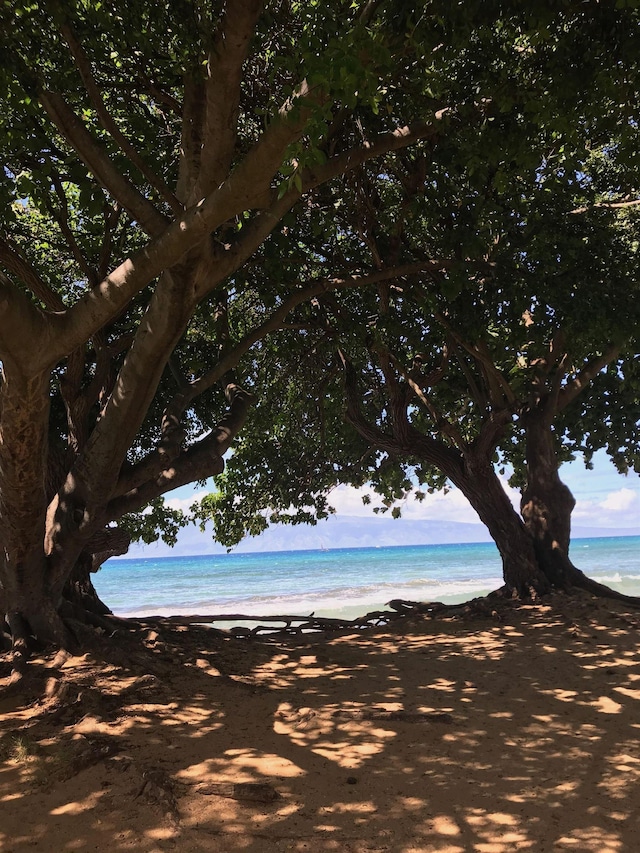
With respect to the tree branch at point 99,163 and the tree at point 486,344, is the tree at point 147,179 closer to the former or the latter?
the tree branch at point 99,163

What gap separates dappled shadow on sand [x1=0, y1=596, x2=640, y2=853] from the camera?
329cm

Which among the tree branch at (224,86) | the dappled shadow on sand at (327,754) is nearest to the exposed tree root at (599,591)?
the dappled shadow on sand at (327,754)

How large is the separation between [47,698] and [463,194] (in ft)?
24.9

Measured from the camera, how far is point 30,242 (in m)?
9.38

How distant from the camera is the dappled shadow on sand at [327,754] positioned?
3.29 meters

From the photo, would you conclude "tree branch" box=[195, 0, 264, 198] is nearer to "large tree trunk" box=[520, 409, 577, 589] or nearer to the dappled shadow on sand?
the dappled shadow on sand

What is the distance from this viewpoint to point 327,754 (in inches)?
175

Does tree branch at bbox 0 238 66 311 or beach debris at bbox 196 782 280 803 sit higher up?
tree branch at bbox 0 238 66 311

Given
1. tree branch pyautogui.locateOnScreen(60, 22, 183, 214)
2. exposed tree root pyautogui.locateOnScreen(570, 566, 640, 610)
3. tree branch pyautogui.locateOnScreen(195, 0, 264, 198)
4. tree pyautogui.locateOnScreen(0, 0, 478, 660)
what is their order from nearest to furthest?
1. tree branch pyautogui.locateOnScreen(195, 0, 264, 198)
2. tree pyautogui.locateOnScreen(0, 0, 478, 660)
3. tree branch pyautogui.locateOnScreen(60, 22, 183, 214)
4. exposed tree root pyautogui.locateOnScreen(570, 566, 640, 610)

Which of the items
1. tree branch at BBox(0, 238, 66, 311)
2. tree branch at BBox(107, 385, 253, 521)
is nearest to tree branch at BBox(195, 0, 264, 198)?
tree branch at BBox(0, 238, 66, 311)

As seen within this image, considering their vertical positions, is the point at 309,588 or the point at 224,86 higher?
the point at 224,86

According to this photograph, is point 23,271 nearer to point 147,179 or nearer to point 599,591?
point 147,179

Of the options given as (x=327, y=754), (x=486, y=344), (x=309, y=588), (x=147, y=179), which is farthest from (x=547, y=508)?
(x=309, y=588)

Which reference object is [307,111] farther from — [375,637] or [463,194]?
[375,637]
